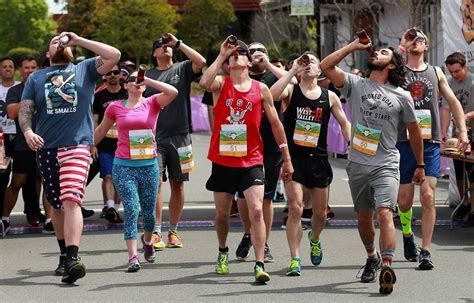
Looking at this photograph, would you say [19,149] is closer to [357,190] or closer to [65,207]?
[65,207]

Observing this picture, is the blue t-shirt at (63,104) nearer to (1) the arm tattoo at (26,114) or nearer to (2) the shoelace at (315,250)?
(1) the arm tattoo at (26,114)

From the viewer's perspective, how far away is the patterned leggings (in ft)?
31.9

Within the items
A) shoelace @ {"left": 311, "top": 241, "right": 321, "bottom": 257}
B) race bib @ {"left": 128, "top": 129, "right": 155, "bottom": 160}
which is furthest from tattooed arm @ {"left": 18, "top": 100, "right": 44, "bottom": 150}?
shoelace @ {"left": 311, "top": 241, "right": 321, "bottom": 257}

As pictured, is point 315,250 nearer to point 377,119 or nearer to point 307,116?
point 307,116

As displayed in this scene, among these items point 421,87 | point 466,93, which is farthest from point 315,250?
point 466,93

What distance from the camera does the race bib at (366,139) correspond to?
880 centimetres

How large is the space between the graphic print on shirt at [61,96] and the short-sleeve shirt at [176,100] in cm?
181

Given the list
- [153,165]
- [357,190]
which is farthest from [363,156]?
[153,165]

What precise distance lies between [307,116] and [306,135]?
181 mm

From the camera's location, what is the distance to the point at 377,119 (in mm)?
8820

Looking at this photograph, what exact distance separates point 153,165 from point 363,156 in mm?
2097

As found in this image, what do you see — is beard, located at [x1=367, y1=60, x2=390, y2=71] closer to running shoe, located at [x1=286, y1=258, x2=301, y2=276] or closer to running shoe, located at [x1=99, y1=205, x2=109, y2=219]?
running shoe, located at [x1=286, y1=258, x2=301, y2=276]

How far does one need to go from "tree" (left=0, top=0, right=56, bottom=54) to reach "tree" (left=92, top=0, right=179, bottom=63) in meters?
28.3

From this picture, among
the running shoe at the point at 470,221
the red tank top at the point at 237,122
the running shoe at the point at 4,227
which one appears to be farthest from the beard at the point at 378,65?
the running shoe at the point at 4,227
